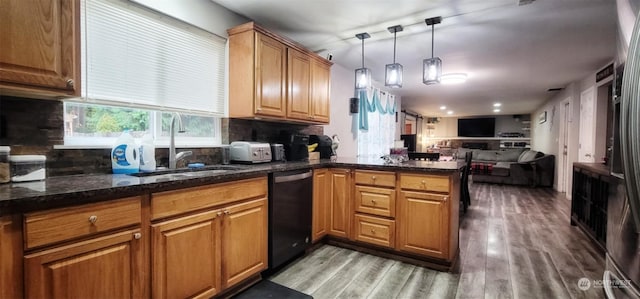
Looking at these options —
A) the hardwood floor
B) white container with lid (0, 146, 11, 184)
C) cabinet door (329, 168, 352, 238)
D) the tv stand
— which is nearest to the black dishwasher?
the hardwood floor

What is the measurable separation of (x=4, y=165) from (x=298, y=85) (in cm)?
225

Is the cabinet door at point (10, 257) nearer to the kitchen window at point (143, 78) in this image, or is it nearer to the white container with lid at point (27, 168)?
the white container with lid at point (27, 168)

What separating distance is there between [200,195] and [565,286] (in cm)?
269

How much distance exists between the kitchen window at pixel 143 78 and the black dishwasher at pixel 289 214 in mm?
823

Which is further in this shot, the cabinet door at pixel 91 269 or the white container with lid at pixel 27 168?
the white container with lid at pixel 27 168

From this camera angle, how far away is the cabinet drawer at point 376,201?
8.52ft

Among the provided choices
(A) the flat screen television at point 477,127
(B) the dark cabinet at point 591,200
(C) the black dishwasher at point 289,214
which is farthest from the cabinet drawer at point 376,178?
(A) the flat screen television at point 477,127

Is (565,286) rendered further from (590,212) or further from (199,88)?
(199,88)

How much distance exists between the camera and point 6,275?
3.28ft

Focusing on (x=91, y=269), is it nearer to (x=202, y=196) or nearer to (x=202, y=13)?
(x=202, y=196)

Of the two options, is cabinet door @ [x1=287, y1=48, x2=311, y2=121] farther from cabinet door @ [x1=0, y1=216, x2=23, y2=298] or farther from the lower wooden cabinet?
cabinet door @ [x1=0, y1=216, x2=23, y2=298]

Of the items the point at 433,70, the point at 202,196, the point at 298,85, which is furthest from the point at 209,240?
the point at 433,70

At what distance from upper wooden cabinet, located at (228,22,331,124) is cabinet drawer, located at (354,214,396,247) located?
1264 millimetres

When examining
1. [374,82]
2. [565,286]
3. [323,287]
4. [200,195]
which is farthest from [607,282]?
[374,82]
